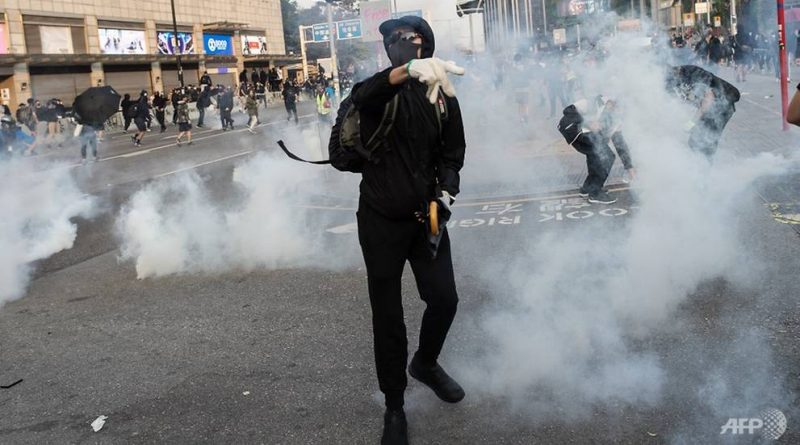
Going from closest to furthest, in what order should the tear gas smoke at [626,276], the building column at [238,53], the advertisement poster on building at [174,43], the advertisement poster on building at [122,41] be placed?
the tear gas smoke at [626,276], the advertisement poster on building at [122,41], the advertisement poster on building at [174,43], the building column at [238,53]

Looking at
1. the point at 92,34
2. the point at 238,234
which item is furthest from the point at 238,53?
the point at 238,234

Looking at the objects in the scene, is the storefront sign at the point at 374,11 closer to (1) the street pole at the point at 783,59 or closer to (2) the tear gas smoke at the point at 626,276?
(2) the tear gas smoke at the point at 626,276

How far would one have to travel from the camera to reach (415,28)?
3074mm

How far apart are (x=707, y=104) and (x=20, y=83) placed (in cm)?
3309

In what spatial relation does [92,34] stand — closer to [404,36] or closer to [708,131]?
[708,131]

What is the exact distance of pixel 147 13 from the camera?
139 ft

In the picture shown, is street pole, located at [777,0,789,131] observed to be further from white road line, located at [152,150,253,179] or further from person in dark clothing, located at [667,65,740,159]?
white road line, located at [152,150,253,179]

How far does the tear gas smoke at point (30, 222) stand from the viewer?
22.6 ft

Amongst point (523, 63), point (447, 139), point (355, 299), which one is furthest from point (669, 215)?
point (523, 63)

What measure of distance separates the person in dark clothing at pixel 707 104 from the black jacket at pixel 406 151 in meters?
5.11

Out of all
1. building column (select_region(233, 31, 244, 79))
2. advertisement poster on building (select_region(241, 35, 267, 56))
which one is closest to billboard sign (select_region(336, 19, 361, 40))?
advertisement poster on building (select_region(241, 35, 267, 56))

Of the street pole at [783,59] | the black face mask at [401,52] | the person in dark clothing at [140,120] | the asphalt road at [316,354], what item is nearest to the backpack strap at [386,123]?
the black face mask at [401,52]

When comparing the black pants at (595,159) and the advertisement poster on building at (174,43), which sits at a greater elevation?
the advertisement poster on building at (174,43)

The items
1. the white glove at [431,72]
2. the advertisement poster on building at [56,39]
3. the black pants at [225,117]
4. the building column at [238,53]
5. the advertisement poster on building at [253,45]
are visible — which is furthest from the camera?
the building column at [238,53]
